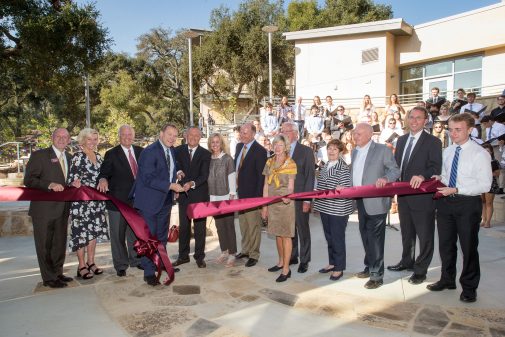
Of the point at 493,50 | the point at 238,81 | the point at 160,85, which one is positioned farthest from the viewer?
the point at 160,85

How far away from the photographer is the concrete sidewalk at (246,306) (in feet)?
12.1

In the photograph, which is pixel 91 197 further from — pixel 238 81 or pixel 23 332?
pixel 238 81

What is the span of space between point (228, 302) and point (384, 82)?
17.5m

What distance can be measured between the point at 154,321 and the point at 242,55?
23865 millimetres

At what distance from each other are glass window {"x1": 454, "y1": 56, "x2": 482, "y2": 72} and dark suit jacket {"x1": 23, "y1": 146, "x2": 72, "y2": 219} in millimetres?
18651

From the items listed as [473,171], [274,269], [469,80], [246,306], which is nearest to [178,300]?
[246,306]

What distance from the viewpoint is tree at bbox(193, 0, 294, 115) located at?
26.0 meters

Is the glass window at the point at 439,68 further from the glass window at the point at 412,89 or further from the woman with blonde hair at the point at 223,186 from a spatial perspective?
the woman with blonde hair at the point at 223,186

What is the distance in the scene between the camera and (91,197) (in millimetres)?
5070

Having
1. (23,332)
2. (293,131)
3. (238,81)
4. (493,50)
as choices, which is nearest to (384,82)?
(493,50)

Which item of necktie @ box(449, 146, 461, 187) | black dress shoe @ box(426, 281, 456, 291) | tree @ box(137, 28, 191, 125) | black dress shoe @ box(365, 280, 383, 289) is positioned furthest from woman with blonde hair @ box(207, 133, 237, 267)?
tree @ box(137, 28, 191, 125)

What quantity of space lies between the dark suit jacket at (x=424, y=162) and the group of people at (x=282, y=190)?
11 mm

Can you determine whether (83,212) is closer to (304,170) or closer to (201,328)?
(201,328)

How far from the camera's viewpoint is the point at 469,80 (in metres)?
18.6
